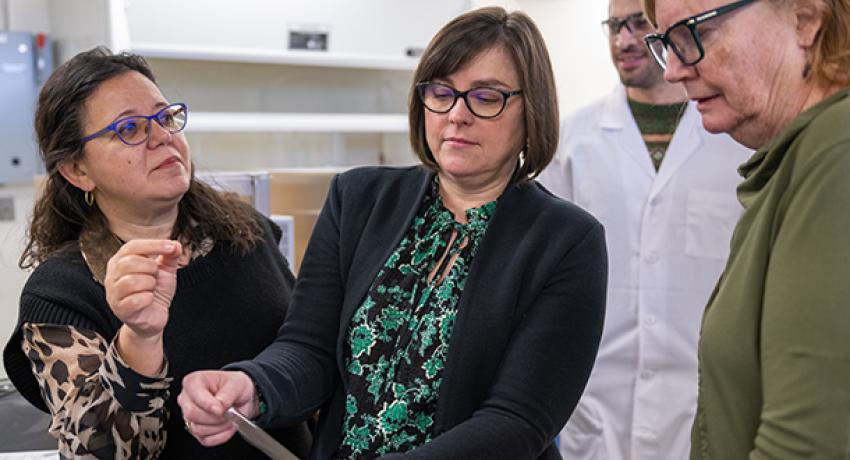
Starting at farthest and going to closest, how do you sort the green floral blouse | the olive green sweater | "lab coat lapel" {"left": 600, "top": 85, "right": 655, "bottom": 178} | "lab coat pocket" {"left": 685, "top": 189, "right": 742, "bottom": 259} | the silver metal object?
1. "lab coat lapel" {"left": 600, "top": 85, "right": 655, "bottom": 178}
2. "lab coat pocket" {"left": 685, "top": 189, "right": 742, "bottom": 259}
3. the green floral blouse
4. the silver metal object
5. the olive green sweater

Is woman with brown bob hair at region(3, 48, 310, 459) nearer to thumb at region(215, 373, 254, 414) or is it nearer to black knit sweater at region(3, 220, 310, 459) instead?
black knit sweater at region(3, 220, 310, 459)

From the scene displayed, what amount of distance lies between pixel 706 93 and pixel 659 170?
0.95m

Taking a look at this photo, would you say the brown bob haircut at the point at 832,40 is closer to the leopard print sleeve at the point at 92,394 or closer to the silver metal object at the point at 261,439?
the silver metal object at the point at 261,439

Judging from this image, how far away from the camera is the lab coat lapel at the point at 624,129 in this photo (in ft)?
5.89

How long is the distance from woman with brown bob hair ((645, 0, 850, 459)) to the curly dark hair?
0.89 meters

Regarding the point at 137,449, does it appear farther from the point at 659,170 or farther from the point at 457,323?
the point at 659,170

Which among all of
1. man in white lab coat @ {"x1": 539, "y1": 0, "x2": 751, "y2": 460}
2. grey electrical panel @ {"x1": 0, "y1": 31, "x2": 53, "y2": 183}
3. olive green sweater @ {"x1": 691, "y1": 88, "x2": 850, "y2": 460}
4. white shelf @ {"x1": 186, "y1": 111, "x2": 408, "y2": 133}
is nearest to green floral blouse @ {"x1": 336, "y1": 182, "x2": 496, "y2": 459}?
olive green sweater @ {"x1": 691, "y1": 88, "x2": 850, "y2": 460}

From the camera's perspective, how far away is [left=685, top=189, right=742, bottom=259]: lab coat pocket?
1.68 m

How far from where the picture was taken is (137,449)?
3.78 ft

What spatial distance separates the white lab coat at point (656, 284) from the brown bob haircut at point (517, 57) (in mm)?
649

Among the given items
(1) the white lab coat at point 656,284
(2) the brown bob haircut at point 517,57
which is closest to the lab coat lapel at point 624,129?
(1) the white lab coat at point 656,284

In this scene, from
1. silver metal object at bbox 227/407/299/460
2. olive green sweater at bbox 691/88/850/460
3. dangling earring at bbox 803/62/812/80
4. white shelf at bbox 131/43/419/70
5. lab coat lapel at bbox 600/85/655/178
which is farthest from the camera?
white shelf at bbox 131/43/419/70

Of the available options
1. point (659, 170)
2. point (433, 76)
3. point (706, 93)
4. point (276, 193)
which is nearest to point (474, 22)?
point (433, 76)

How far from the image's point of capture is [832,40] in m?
0.74
